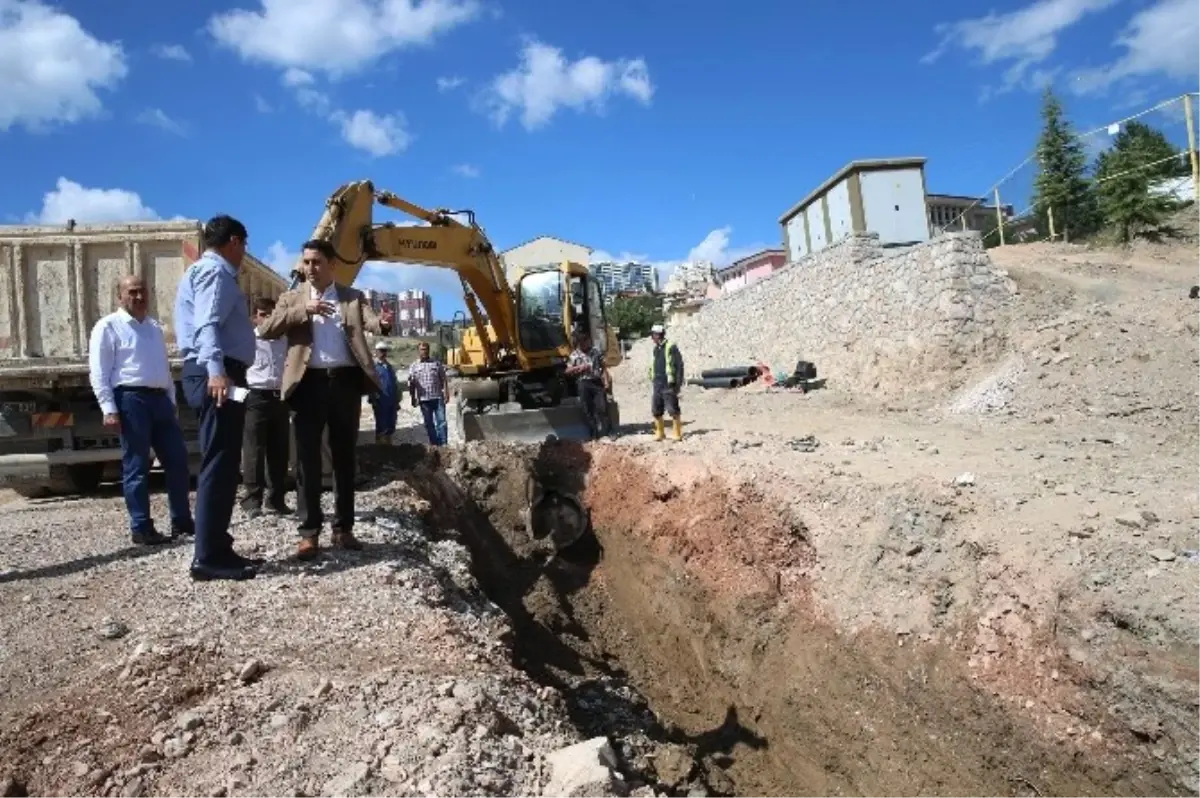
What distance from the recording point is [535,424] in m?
10.2

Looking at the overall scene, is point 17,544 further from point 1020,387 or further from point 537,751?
point 1020,387

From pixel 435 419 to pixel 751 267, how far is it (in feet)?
142

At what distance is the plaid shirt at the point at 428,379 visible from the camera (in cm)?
1038

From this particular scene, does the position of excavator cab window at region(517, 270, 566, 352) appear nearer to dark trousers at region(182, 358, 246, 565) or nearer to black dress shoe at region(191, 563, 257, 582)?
dark trousers at region(182, 358, 246, 565)

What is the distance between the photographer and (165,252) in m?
7.10

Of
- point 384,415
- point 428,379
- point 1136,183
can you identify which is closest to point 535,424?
point 428,379

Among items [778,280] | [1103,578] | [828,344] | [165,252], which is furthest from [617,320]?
[1103,578]

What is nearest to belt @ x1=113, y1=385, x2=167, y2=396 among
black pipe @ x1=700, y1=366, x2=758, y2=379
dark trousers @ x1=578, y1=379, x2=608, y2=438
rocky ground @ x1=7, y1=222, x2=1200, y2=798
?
rocky ground @ x1=7, y1=222, x2=1200, y2=798

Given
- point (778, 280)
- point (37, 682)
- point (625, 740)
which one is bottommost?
point (625, 740)

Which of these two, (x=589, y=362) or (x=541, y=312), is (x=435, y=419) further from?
(x=589, y=362)

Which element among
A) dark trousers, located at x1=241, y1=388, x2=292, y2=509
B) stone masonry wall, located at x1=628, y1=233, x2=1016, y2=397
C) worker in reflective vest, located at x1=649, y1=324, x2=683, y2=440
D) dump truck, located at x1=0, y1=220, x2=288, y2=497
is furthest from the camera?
stone masonry wall, located at x1=628, y1=233, x2=1016, y2=397

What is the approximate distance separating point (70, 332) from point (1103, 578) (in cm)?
798

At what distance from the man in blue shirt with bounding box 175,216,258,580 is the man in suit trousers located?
0.23 meters

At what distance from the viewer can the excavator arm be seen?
7.32 m
